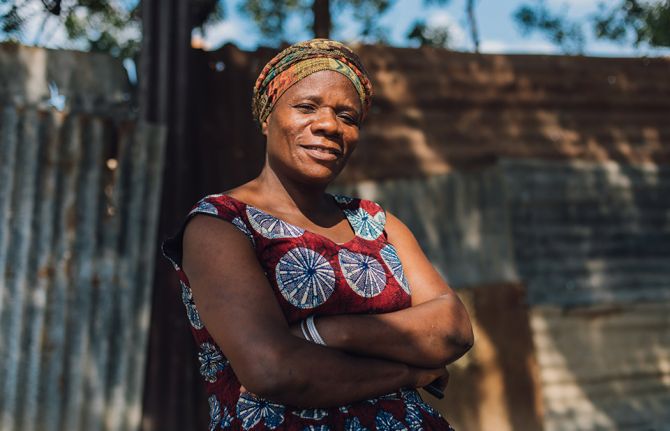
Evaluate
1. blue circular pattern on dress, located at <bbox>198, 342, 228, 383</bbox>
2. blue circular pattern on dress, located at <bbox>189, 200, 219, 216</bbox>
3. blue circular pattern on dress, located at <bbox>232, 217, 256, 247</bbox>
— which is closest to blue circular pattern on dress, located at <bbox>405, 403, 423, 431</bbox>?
blue circular pattern on dress, located at <bbox>198, 342, 228, 383</bbox>

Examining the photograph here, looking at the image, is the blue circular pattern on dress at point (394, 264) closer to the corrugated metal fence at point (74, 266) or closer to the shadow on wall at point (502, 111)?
the corrugated metal fence at point (74, 266)

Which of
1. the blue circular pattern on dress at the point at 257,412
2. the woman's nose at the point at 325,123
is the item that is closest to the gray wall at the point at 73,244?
the woman's nose at the point at 325,123

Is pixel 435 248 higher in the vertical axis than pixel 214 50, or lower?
lower

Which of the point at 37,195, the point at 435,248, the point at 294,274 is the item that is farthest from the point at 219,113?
the point at 294,274

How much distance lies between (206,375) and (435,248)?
3.28m

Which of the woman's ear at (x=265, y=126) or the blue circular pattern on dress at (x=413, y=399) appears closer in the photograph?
the blue circular pattern on dress at (x=413, y=399)

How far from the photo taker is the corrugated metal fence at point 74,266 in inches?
165

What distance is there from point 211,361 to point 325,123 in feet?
2.38

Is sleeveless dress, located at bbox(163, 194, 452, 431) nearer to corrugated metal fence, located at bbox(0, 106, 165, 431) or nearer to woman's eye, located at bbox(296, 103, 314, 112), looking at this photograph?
woman's eye, located at bbox(296, 103, 314, 112)

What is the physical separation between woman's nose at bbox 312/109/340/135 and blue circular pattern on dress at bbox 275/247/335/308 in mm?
351

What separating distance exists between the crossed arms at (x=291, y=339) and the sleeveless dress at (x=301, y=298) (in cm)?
5

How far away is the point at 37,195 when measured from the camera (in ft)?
14.1

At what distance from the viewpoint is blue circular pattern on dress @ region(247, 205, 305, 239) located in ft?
6.56

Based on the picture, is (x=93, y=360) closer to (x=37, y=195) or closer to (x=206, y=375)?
(x=37, y=195)
